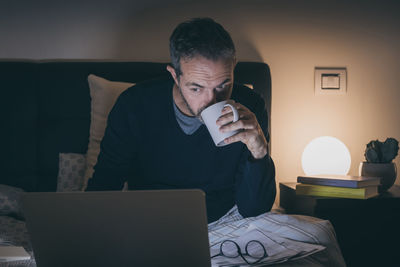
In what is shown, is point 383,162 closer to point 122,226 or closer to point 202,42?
point 202,42

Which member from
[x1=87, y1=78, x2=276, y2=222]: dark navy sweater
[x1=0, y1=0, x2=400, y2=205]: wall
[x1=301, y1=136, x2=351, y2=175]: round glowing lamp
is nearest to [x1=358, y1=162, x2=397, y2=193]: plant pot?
[x1=301, y1=136, x2=351, y2=175]: round glowing lamp

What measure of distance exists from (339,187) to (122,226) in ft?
4.06

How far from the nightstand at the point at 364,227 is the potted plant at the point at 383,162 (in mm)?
184

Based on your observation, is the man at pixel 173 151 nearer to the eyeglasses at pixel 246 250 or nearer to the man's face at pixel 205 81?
the man's face at pixel 205 81

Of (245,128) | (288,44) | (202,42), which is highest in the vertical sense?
(288,44)

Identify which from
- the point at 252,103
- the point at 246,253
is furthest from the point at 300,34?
the point at 246,253

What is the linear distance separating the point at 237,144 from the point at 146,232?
2.55 ft

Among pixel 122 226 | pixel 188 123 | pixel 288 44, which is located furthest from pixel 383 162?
pixel 122 226

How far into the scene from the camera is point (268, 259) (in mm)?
890

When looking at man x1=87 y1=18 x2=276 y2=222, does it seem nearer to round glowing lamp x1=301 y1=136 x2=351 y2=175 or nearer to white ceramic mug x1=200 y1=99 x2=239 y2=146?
white ceramic mug x1=200 y1=99 x2=239 y2=146

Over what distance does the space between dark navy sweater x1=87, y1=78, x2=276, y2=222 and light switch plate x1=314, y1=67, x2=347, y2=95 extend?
36.1 inches

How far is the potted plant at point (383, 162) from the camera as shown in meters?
1.87

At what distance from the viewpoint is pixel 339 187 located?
1.71 m

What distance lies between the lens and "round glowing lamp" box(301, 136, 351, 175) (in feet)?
6.35
